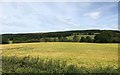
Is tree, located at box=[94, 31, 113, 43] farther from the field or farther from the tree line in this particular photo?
the field

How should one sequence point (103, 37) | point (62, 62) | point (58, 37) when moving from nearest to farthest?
point (62, 62) → point (103, 37) → point (58, 37)

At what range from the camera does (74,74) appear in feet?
37.1

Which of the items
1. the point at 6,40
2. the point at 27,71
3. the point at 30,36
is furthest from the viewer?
the point at 30,36

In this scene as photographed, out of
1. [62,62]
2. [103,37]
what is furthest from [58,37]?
[62,62]

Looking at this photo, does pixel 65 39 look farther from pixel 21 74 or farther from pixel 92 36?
pixel 21 74

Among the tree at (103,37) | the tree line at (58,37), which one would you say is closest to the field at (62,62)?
the tree at (103,37)

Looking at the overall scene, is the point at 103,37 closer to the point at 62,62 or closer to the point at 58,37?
the point at 58,37

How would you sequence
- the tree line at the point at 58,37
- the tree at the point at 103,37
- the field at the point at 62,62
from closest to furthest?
the field at the point at 62,62, the tree at the point at 103,37, the tree line at the point at 58,37

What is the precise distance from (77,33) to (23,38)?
15326mm

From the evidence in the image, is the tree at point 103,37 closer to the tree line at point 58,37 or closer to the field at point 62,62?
the tree line at point 58,37

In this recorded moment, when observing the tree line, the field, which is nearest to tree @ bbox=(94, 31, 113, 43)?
the tree line

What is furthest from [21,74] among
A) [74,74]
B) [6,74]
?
[74,74]

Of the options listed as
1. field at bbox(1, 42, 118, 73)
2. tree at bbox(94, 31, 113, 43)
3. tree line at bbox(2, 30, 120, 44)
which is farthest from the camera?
tree line at bbox(2, 30, 120, 44)

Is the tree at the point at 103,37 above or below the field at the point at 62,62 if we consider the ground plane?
above
